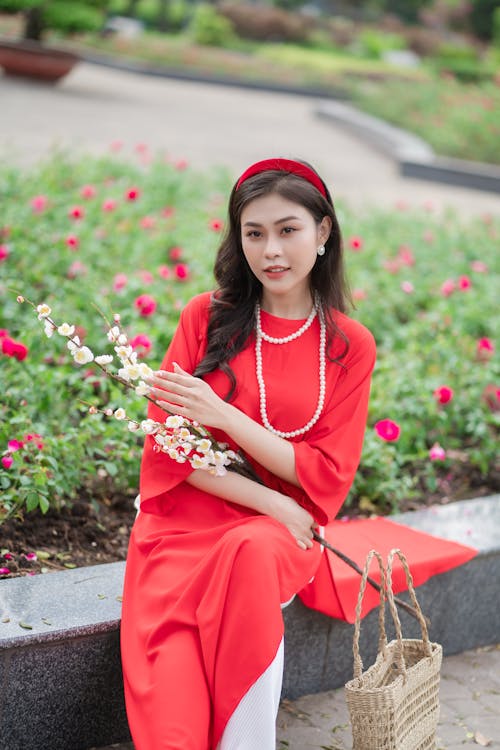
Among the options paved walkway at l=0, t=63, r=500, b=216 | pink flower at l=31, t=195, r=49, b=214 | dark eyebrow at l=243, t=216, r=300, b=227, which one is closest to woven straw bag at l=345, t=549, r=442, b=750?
dark eyebrow at l=243, t=216, r=300, b=227

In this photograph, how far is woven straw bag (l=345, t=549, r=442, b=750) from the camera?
2.22 metres

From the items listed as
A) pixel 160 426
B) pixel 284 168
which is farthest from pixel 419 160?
pixel 160 426

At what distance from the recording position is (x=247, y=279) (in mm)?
2727

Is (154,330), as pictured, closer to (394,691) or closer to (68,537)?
(68,537)

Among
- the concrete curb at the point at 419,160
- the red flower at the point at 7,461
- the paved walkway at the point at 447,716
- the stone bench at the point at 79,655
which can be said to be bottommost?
the concrete curb at the point at 419,160

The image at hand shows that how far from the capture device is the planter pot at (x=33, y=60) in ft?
49.9

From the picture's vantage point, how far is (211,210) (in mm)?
6664

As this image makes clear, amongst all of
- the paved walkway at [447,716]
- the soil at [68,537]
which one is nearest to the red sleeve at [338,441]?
the paved walkway at [447,716]

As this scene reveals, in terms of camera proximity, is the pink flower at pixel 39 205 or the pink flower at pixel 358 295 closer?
the pink flower at pixel 358 295

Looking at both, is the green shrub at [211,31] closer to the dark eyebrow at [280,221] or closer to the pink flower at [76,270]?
the pink flower at [76,270]

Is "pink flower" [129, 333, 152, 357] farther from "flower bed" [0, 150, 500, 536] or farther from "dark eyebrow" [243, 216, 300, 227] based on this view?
"dark eyebrow" [243, 216, 300, 227]

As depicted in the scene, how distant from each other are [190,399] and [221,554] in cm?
38

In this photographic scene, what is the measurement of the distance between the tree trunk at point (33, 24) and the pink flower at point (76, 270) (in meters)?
12.9

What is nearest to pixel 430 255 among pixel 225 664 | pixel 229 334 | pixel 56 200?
pixel 56 200
